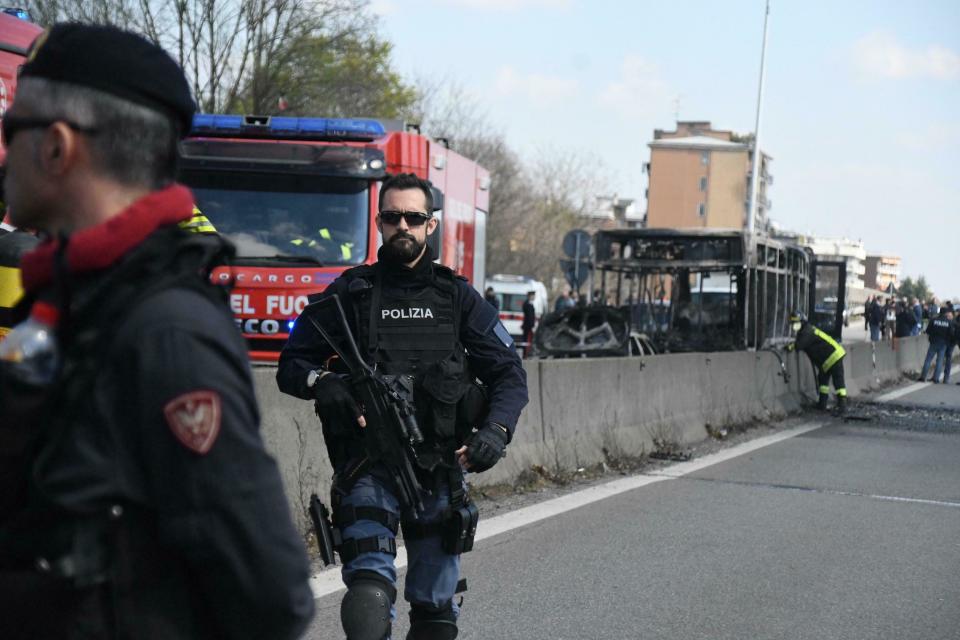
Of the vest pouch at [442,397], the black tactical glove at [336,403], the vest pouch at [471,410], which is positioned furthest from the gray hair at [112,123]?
the vest pouch at [471,410]

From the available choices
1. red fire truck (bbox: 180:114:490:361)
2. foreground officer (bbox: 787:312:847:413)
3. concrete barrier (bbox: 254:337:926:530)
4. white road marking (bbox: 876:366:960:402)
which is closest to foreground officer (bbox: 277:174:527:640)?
concrete barrier (bbox: 254:337:926:530)

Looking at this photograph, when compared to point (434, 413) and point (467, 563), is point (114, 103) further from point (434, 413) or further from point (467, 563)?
point (467, 563)

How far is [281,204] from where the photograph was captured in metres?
12.6

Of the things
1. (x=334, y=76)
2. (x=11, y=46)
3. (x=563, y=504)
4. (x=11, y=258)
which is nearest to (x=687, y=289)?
(x=563, y=504)

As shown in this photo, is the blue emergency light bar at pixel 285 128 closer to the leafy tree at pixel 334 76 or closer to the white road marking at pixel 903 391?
the white road marking at pixel 903 391

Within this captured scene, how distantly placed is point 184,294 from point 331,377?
2574mm

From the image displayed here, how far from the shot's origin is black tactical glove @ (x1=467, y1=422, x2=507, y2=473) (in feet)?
14.5

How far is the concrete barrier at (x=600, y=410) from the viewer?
24.5 feet

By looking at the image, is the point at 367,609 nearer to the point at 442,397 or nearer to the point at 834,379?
the point at 442,397

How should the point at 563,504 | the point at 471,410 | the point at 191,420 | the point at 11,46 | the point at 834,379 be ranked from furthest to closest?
the point at 834,379, the point at 563,504, the point at 11,46, the point at 471,410, the point at 191,420

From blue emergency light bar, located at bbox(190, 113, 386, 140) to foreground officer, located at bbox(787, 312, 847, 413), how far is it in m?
8.77

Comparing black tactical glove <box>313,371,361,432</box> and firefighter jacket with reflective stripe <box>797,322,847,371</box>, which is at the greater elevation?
black tactical glove <box>313,371,361,432</box>

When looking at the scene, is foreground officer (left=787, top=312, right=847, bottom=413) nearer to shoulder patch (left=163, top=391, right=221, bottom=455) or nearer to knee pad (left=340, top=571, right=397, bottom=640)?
knee pad (left=340, top=571, right=397, bottom=640)

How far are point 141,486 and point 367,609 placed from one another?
8.15 feet
